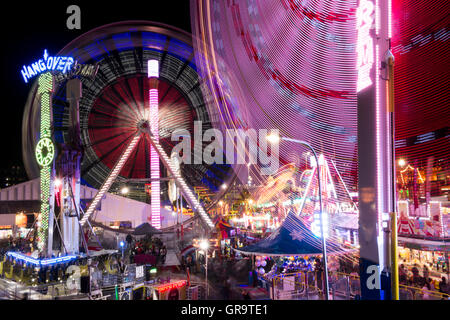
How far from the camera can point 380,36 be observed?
1099 cm

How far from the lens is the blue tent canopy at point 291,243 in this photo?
14297mm

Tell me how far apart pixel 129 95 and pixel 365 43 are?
27308mm

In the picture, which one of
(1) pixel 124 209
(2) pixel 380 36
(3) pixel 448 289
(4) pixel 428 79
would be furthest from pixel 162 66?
(3) pixel 448 289

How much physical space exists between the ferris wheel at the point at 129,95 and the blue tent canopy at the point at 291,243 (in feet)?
57.3

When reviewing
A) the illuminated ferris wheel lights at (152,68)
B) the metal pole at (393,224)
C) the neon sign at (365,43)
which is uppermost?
the illuminated ferris wheel lights at (152,68)

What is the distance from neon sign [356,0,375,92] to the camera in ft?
36.6

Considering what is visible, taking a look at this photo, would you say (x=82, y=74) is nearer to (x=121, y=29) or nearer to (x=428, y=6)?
(x=121, y=29)

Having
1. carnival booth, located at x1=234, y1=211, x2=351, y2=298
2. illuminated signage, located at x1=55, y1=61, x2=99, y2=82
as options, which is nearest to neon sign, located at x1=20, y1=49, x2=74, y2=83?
illuminated signage, located at x1=55, y1=61, x2=99, y2=82

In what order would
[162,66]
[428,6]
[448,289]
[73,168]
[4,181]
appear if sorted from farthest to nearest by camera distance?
1. [4,181]
2. [162,66]
3. [73,168]
4. [428,6]
5. [448,289]

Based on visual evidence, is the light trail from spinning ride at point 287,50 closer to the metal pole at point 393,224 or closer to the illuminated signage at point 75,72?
the illuminated signage at point 75,72

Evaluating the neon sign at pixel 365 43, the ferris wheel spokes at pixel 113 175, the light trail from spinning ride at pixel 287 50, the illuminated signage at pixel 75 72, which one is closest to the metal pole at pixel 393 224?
the neon sign at pixel 365 43

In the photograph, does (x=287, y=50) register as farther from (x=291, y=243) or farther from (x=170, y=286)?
(x=170, y=286)

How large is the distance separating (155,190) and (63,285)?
17660mm

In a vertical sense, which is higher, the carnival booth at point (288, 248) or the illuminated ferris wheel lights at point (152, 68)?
the illuminated ferris wheel lights at point (152, 68)
